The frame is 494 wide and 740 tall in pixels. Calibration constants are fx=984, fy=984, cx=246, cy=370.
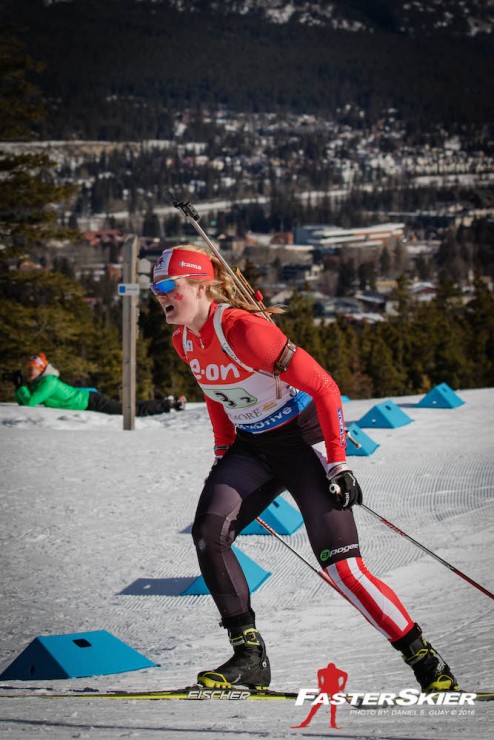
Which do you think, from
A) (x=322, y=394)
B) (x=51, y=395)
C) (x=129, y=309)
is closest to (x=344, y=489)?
(x=322, y=394)

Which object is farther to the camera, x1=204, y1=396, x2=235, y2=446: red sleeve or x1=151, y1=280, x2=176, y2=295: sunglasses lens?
x1=204, y1=396, x2=235, y2=446: red sleeve

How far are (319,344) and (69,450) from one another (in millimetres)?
57172

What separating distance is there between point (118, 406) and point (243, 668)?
11.2 m

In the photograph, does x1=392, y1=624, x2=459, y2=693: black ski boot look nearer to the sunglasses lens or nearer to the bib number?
the bib number

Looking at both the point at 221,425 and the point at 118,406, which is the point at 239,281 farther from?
the point at 118,406

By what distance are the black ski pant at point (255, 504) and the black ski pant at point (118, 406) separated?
10.9 m

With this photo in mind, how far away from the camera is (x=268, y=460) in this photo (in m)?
4.04

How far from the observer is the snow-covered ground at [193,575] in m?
3.48

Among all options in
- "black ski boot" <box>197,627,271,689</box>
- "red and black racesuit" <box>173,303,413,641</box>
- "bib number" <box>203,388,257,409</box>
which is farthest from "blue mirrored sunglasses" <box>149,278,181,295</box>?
"black ski boot" <box>197,627,271,689</box>

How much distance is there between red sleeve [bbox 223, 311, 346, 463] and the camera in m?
3.81

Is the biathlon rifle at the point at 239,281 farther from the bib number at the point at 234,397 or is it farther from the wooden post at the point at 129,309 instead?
the wooden post at the point at 129,309

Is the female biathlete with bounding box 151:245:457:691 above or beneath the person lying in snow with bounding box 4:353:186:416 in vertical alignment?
above

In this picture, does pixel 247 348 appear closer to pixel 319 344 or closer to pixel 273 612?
pixel 273 612

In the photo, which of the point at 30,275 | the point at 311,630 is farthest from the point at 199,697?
the point at 30,275
